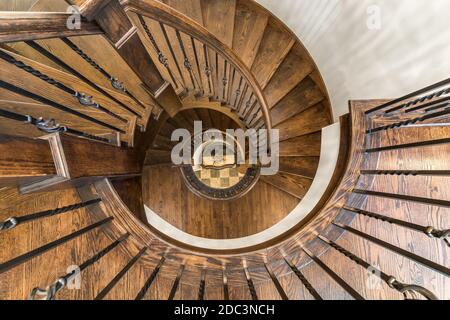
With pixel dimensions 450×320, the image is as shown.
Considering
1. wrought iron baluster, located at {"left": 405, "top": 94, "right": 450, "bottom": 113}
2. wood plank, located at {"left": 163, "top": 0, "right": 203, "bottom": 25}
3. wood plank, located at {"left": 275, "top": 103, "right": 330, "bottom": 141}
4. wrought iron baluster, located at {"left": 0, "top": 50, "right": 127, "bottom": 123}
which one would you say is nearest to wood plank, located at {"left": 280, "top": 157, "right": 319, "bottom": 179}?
wood plank, located at {"left": 275, "top": 103, "right": 330, "bottom": 141}

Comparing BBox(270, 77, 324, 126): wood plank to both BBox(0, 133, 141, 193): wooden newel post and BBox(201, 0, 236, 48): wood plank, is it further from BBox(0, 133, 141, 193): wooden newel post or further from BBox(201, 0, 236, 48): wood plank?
BBox(0, 133, 141, 193): wooden newel post

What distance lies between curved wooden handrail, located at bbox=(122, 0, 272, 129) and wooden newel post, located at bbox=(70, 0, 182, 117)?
161mm

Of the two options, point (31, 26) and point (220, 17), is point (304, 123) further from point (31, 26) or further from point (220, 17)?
point (31, 26)

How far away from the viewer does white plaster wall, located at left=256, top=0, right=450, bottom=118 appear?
2.00 meters

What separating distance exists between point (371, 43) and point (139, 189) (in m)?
2.53

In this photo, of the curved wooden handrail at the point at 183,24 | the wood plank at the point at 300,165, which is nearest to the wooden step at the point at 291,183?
the wood plank at the point at 300,165

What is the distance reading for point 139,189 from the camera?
2662 millimetres

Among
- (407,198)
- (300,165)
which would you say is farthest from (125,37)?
(300,165)

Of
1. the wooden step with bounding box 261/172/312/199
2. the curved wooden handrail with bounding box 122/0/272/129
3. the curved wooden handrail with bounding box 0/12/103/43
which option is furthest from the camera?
the wooden step with bounding box 261/172/312/199

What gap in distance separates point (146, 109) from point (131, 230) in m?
1.13
